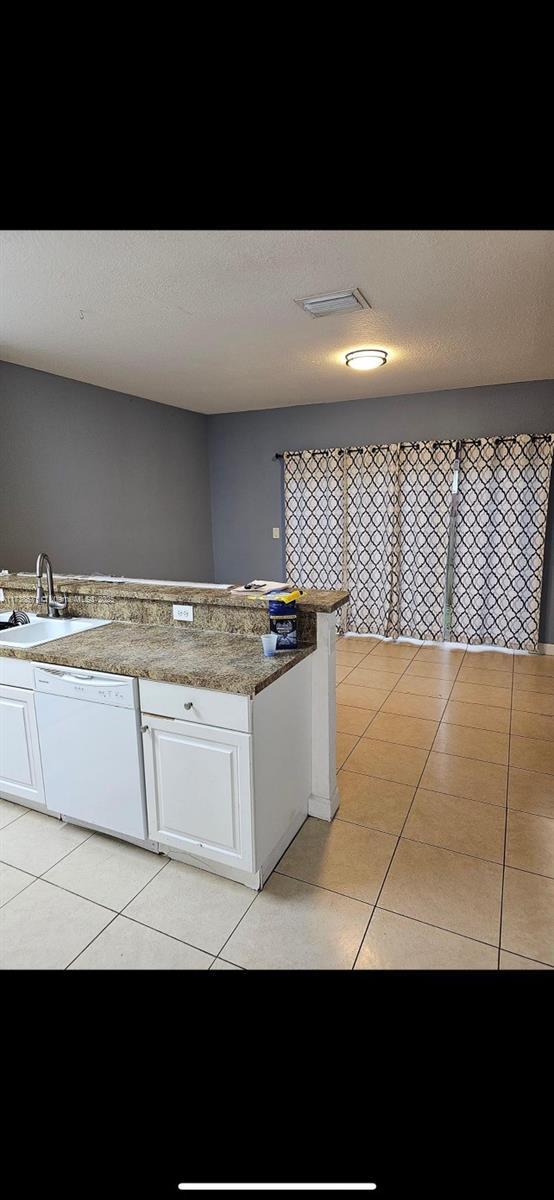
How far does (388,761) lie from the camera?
276 cm

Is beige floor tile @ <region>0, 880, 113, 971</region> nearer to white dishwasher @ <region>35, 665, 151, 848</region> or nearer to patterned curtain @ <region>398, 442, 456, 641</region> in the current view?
white dishwasher @ <region>35, 665, 151, 848</region>

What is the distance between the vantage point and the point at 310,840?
7.09ft

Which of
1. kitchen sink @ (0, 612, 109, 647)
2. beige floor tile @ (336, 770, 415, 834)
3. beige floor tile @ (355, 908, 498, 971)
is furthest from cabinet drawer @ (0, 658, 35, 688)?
beige floor tile @ (355, 908, 498, 971)

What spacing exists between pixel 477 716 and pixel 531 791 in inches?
33.1

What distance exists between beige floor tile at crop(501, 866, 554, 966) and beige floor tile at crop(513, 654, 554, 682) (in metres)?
2.44

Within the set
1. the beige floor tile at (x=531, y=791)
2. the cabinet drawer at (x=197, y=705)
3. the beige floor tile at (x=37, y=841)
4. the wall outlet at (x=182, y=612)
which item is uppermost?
the wall outlet at (x=182, y=612)

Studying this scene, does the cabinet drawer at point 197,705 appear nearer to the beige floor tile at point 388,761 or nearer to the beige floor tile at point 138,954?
the beige floor tile at point 138,954

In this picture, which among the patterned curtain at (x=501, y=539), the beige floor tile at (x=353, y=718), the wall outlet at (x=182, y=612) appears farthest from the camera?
the patterned curtain at (x=501, y=539)

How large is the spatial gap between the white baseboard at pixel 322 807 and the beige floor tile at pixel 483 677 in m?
1.98

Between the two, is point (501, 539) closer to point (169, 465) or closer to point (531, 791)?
point (531, 791)

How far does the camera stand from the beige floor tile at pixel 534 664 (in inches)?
163

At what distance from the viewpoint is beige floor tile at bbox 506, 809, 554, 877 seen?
2.00 meters

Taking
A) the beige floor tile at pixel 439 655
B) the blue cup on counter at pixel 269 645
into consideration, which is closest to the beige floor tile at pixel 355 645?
the beige floor tile at pixel 439 655
